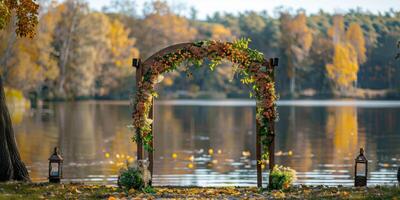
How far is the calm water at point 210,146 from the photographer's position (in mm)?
25234

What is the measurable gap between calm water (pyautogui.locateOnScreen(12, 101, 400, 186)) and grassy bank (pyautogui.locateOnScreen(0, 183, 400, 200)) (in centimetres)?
569

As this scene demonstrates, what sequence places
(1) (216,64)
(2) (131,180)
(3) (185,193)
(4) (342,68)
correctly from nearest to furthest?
(3) (185,193)
(2) (131,180)
(1) (216,64)
(4) (342,68)

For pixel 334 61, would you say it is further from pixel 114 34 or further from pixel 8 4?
pixel 8 4

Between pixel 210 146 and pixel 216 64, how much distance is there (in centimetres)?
1910

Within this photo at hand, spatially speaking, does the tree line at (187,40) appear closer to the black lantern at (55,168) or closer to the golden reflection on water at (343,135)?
the golden reflection on water at (343,135)

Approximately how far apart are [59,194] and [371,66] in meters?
113

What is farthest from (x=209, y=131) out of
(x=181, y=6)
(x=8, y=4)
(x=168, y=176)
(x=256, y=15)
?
(x=256, y=15)

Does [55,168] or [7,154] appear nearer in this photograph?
[55,168]

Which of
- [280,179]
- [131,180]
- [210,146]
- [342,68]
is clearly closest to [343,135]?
[210,146]

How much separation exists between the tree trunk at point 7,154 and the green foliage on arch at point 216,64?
2932 millimetres

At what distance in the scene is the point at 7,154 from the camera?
18.4 meters

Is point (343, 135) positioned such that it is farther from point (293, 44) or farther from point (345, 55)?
point (293, 44)

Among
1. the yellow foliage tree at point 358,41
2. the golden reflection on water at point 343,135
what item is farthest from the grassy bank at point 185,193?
the yellow foliage tree at point 358,41

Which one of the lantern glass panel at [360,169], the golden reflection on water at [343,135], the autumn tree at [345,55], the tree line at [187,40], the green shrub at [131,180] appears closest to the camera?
the green shrub at [131,180]
